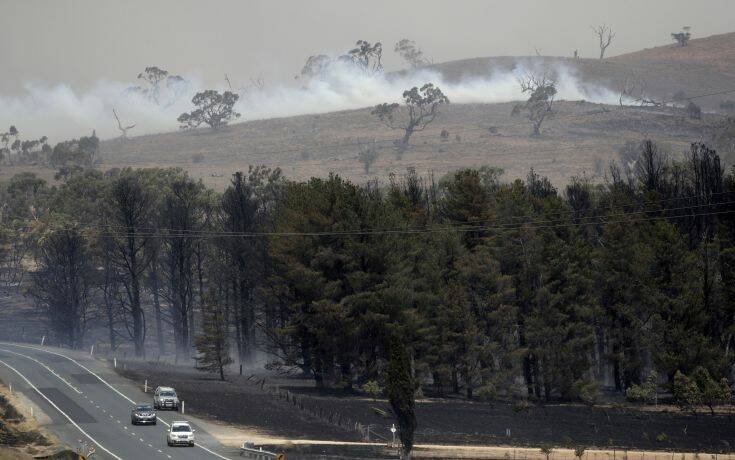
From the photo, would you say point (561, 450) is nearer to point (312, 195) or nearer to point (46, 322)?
point (312, 195)

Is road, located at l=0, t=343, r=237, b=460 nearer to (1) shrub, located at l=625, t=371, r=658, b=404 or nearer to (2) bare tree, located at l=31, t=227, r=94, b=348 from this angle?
(2) bare tree, located at l=31, t=227, r=94, b=348

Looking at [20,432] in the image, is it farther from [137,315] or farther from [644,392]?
[137,315]

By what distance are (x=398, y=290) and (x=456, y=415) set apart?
1422 cm

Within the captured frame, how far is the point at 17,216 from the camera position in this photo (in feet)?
636

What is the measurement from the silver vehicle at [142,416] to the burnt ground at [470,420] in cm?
692

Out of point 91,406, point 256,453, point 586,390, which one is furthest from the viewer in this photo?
point 586,390

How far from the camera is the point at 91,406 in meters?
83.5

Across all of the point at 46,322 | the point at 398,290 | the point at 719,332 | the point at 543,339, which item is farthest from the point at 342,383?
the point at 46,322

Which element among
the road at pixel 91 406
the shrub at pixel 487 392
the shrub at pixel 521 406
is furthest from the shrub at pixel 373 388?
the road at pixel 91 406

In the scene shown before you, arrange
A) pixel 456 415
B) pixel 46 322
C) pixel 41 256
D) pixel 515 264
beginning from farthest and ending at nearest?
pixel 41 256 → pixel 46 322 → pixel 515 264 → pixel 456 415

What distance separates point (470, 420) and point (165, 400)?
23.4 metres

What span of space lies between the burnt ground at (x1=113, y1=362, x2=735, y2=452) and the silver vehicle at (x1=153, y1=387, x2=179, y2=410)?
168 cm

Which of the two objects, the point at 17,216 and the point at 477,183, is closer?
the point at 477,183

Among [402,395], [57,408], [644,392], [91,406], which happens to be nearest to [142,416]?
[91,406]
